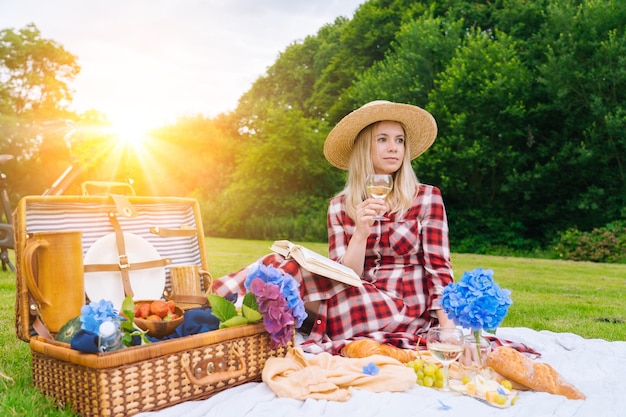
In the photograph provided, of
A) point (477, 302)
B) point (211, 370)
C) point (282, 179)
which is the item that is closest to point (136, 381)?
point (211, 370)

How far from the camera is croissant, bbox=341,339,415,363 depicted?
292cm

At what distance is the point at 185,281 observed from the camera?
3.35 metres

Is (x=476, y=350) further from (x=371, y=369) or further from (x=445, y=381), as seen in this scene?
(x=371, y=369)

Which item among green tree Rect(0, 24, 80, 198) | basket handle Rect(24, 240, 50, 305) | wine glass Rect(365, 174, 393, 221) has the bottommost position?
basket handle Rect(24, 240, 50, 305)

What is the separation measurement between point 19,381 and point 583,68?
14690 millimetres

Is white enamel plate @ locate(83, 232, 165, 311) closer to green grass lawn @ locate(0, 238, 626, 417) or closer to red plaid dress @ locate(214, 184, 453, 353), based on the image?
green grass lawn @ locate(0, 238, 626, 417)

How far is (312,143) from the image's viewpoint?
18359mm

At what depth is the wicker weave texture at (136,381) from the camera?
2113 millimetres

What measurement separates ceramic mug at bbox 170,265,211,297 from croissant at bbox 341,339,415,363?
95 cm

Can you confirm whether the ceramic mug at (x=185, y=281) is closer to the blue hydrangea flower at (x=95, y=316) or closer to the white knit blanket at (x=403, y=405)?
the white knit blanket at (x=403, y=405)

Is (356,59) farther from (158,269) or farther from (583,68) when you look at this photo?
(158,269)

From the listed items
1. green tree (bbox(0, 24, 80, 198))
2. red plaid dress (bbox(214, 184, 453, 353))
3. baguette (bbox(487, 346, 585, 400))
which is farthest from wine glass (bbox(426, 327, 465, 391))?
green tree (bbox(0, 24, 80, 198))

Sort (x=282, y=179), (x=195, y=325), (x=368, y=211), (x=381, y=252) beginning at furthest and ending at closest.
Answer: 1. (x=282, y=179)
2. (x=381, y=252)
3. (x=368, y=211)
4. (x=195, y=325)

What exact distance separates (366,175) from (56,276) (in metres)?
1.85
